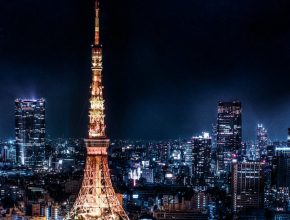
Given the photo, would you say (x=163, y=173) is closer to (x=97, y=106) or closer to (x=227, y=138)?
(x=227, y=138)

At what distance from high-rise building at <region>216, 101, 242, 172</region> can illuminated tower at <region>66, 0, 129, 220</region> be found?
22.1ft

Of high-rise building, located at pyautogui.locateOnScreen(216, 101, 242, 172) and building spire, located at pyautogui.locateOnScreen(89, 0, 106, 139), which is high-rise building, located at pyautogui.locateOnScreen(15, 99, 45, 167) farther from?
building spire, located at pyautogui.locateOnScreen(89, 0, 106, 139)

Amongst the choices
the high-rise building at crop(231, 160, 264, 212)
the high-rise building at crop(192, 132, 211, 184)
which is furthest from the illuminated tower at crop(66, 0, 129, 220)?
the high-rise building at crop(192, 132, 211, 184)

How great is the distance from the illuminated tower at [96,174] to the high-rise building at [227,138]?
22.1 feet

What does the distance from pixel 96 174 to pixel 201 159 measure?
8.75 m

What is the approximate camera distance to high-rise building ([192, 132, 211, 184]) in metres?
15.0

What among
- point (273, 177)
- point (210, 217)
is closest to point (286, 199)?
point (273, 177)

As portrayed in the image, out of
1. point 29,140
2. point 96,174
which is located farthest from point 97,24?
point 29,140

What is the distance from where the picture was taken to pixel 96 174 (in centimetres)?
777

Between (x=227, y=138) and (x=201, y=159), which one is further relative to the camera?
(x=201, y=159)

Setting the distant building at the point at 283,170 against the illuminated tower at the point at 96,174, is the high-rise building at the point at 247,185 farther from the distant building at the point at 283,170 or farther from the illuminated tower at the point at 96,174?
the illuminated tower at the point at 96,174

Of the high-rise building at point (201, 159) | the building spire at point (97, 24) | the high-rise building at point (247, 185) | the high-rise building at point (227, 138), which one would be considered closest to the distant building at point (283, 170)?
the high-rise building at point (247, 185)

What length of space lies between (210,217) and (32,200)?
248 centimetres

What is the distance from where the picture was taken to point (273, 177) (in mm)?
12625
